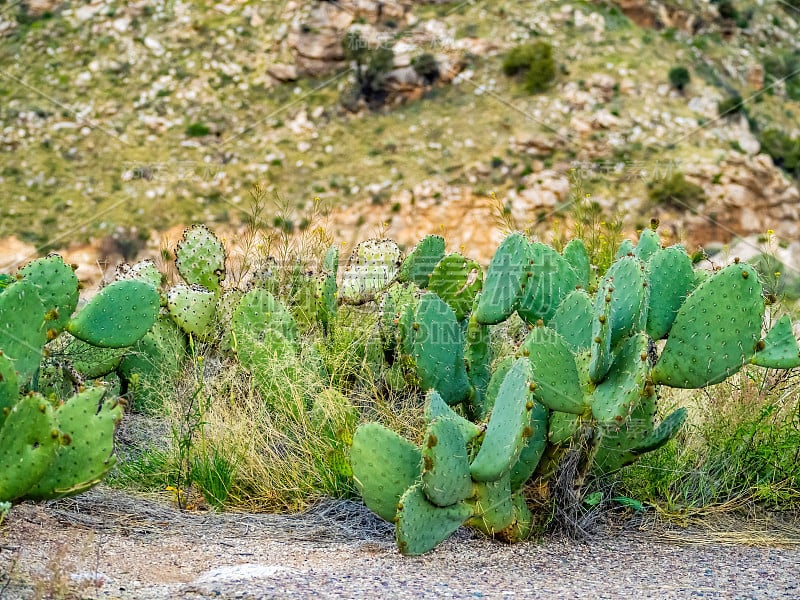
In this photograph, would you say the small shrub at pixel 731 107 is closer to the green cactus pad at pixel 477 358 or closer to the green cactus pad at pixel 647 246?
the green cactus pad at pixel 647 246

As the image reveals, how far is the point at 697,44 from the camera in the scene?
74.4 ft

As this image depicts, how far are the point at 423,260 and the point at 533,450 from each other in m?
1.73

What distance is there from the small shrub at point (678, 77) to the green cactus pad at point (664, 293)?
19.1 metres

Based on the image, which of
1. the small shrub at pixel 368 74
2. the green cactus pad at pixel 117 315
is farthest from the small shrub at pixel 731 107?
the green cactus pad at pixel 117 315

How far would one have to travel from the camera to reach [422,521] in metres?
2.94

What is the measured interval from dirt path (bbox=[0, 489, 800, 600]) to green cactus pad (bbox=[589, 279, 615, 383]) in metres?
0.60

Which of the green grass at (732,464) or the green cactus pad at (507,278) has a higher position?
the green cactus pad at (507,278)

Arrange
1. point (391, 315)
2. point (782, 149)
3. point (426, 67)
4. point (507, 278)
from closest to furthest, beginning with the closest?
point (507, 278)
point (391, 315)
point (782, 149)
point (426, 67)

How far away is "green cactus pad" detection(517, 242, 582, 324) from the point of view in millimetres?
3459

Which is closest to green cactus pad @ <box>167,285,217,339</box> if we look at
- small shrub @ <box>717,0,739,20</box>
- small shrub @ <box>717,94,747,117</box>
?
small shrub @ <box>717,94,747,117</box>

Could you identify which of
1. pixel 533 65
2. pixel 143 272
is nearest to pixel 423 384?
pixel 143 272

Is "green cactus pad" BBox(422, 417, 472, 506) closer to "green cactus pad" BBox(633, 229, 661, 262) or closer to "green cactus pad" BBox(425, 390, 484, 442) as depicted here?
"green cactus pad" BBox(425, 390, 484, 442)

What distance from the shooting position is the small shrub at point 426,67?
72.2 ft

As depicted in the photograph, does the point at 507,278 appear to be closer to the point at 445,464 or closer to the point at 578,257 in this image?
the point at 578,257
